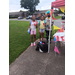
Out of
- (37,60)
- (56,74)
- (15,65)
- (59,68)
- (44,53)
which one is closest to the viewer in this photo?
(56,74)

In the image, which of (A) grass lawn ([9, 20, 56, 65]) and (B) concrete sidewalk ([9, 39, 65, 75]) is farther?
(A) grass lawn ([9, 20, 56, 65])

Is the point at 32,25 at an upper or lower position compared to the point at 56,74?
upper

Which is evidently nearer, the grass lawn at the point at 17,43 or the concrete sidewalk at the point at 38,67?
the concrete sidewalk at the point at 38,67

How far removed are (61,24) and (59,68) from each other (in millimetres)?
2328

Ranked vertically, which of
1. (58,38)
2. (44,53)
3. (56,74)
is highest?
(58,38)

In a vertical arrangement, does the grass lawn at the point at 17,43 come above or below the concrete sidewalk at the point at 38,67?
above

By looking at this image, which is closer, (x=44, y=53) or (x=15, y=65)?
(x=15, y=65)

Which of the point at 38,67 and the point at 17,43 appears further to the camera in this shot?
the point at 17,43

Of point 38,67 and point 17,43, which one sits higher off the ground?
point 17,43

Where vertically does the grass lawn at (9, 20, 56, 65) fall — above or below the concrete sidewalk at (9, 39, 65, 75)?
above

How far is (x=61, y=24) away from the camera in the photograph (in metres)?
3.81
